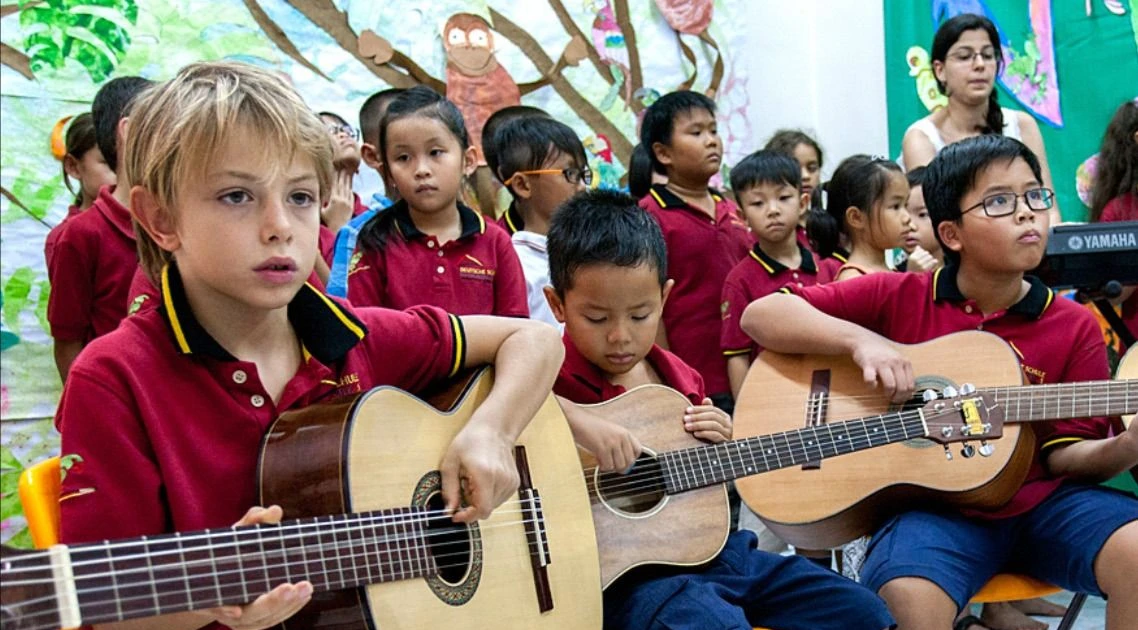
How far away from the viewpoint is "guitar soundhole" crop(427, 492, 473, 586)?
1.57m

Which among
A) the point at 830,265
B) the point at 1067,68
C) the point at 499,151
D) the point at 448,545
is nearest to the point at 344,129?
the point at 499,151

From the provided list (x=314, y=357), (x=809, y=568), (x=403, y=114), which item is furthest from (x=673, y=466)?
(x=403, y=114)

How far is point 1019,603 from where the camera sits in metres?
3.66

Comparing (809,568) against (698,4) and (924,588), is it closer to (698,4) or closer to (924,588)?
(924,588)

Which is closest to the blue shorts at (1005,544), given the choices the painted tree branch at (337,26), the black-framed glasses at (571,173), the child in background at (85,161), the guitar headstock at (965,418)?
the guitar headstock at (965,418)

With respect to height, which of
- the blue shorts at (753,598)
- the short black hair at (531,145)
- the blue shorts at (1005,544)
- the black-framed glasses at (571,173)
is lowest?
the blue shorts at (1005,544)

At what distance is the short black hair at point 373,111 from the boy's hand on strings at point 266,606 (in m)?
2.91

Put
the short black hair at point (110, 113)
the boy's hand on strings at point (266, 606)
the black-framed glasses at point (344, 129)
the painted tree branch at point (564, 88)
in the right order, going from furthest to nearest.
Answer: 1. the painted tree branch at point (564, 88)
2. the black-framed glasses at point (344, 129)
3. the short black hair at point (110, 113)
4. the boy's hand on strings at point (266, 606)

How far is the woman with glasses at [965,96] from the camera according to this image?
14.1 feet

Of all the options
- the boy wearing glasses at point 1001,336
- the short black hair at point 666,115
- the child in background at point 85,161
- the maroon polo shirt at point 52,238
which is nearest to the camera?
the boy wearing glasses at point 1001,336

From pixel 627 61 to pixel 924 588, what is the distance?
3.59 m

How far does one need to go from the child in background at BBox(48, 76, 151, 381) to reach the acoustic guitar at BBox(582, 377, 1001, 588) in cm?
170

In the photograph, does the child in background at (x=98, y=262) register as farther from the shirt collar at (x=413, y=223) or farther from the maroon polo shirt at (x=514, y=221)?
the maroon polo shirt at (x=514, y=221)

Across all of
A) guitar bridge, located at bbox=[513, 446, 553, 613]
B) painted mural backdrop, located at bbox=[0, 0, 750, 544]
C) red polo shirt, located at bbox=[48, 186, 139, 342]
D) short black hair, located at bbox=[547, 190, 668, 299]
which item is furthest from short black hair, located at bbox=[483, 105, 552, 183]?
guitar bridge, located at bbox=[513, 446, 553, 613]
